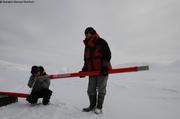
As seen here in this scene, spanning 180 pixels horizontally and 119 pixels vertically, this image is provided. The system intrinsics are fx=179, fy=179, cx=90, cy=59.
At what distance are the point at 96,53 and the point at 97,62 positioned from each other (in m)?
0.20

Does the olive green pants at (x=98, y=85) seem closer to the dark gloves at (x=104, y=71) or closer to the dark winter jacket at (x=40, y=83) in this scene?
the dark gloves at (x=104, y=71)

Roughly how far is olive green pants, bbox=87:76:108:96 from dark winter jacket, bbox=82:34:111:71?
218 mm

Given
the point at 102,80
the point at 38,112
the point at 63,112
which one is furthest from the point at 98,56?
the point at 38,112

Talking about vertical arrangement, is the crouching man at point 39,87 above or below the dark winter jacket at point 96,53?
below

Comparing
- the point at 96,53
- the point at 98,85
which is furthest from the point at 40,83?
the point at 96,53

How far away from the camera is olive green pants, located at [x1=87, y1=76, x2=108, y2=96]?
3.72m

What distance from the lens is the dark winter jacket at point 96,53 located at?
366cm

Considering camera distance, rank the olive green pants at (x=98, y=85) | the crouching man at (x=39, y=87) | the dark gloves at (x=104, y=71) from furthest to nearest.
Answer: the crouching man at (x=39, y=87), the olive green pants at (x=98, y=85), the dark gloves at (x=104, y=71)

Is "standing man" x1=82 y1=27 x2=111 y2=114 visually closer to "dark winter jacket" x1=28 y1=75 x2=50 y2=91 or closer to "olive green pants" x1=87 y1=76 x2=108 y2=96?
"olive green pants" x1=87 y1=76 x2=108 y2=96

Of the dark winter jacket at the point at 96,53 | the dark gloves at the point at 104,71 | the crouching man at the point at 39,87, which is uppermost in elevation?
the dark winter jacket at the point at 96,53

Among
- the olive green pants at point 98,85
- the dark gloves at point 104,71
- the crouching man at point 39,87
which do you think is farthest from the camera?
the crouching man at point 39,87

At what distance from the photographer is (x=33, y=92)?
14.0 ft

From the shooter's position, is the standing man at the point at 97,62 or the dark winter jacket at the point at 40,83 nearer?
the standing man at the point at 97,62

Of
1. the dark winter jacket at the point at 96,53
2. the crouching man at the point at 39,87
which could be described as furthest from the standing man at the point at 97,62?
the crouching man at the point at 39,87
